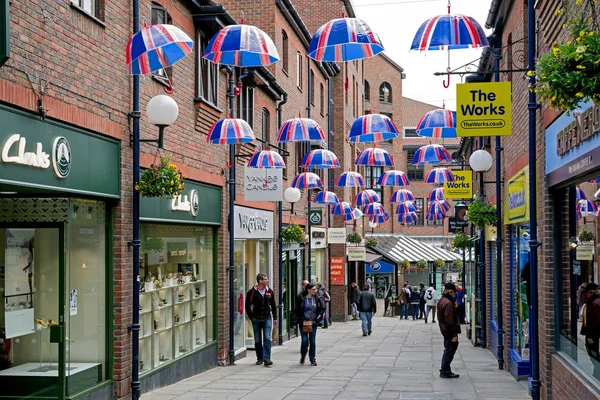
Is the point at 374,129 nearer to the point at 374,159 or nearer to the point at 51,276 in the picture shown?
the point at 374,159

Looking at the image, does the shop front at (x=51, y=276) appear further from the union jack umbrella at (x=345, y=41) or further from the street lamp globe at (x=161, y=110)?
the union jack umbrella at (x=345, y=41)

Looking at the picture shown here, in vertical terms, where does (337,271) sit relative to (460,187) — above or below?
below

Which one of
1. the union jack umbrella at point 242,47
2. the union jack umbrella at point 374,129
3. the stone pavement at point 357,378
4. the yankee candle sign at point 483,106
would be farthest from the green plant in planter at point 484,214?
the union jack umbrella at point 242,47

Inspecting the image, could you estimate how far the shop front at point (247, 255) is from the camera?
773 inches

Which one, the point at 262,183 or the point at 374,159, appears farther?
the point at 374,159

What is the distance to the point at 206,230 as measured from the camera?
17203mm

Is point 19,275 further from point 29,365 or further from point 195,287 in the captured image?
point 195,287

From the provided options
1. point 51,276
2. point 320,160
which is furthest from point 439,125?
point 51,276

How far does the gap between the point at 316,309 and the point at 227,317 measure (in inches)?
77.8

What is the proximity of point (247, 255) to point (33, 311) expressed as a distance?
11027 mm

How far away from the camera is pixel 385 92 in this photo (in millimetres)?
63531

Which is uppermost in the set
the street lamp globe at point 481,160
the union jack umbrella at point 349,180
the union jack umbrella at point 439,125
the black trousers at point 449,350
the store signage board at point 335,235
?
the union jack umbrella at point 439,125

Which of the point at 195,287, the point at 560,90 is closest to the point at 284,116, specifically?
the point at 195,287

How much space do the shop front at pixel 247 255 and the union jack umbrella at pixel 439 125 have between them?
4837 mm
